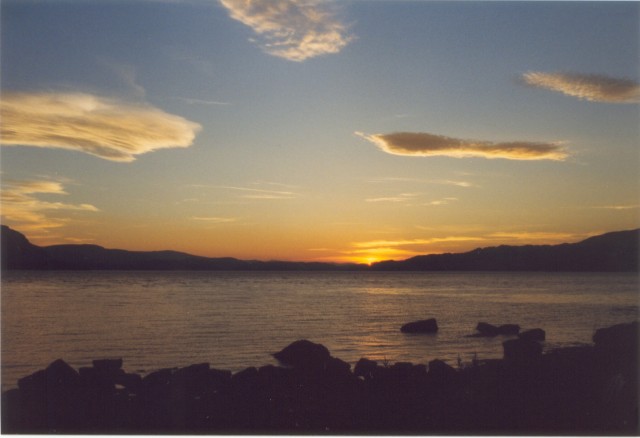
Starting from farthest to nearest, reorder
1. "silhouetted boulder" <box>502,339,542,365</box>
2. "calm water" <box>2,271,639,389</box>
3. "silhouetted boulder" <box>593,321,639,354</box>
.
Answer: "calm water" <box>2,271,639,389</box>
"silhouetted boulder" <box>502,339,542,365</box>
"silhouetted boulder" <box>593,321,639,354</box>

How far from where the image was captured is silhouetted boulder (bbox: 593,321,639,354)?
7.89 metres

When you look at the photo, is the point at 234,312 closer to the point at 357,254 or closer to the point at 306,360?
the point at 357,254

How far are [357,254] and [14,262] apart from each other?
9806mm

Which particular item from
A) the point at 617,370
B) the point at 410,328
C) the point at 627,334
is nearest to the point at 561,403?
the point at 617,370

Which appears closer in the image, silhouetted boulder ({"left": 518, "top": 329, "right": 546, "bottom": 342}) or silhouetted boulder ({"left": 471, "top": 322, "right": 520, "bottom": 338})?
silhouetted boulder ({"left": 518, "top": 329, "right": 546, "bottom": 342})

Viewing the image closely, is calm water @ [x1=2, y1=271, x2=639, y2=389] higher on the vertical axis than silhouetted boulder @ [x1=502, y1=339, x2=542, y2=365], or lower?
lower

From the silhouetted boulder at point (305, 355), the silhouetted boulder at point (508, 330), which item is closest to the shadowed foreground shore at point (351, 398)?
the silhouetted boulder at point (305, 355)

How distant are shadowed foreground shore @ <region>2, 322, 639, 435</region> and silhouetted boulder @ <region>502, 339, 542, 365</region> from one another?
87 mm

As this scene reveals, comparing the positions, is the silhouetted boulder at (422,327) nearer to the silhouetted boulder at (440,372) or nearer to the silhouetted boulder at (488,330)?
the silhouetted boulder at (488,330)

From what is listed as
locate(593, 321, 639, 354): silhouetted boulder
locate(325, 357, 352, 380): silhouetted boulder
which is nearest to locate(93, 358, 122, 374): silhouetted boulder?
locate(325, 357, 352, 380): silhouetted boulder

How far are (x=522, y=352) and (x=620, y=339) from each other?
2.17 m

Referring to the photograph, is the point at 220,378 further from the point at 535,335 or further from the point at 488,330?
the point at 488,330

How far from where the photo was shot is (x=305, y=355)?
12023 millimetres

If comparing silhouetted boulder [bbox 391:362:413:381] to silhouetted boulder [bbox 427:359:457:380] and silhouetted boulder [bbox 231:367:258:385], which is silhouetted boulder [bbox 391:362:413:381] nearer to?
silhouetted boulder [bbox 427:359:457:380]
